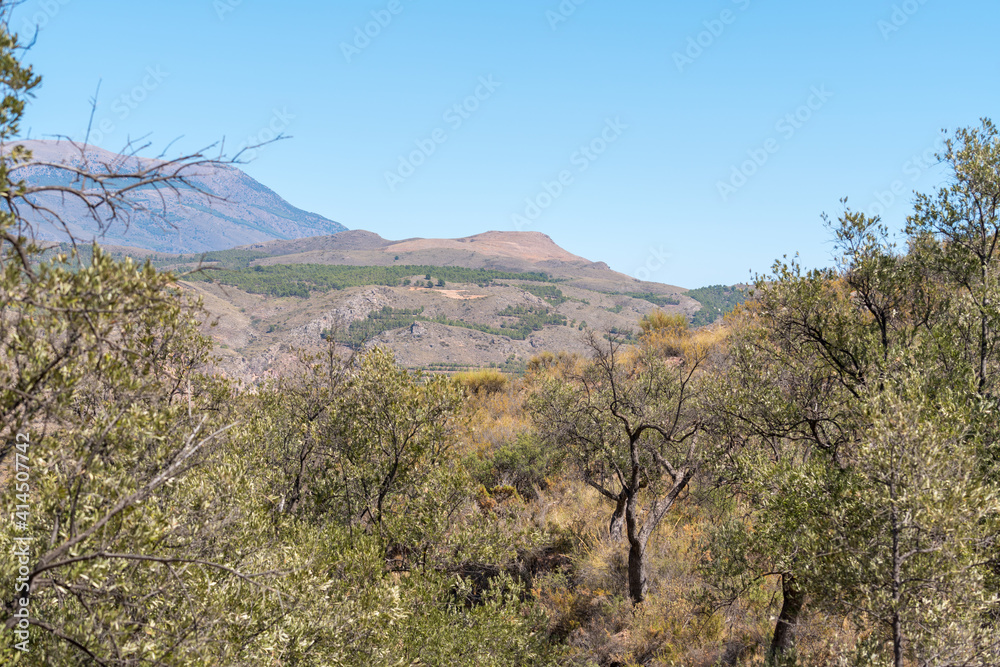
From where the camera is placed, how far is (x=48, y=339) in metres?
4.79

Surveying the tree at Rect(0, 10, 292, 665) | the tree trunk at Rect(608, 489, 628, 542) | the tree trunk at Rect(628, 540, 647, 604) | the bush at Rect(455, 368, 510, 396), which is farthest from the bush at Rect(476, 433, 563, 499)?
the tree at Rect(0, 10, 292, 665)

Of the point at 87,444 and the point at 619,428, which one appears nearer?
the point at 87,444

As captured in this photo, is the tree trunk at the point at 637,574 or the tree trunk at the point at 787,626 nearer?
the tree trunk at the point at 787,626

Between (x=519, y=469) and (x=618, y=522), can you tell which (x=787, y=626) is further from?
(x=519, y=469)

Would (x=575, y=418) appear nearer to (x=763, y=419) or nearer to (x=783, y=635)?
(x=763, y=419)

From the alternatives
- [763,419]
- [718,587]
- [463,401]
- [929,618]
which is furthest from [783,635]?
[463,401]

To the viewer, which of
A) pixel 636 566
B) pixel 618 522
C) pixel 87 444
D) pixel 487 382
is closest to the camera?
pixel 87 444

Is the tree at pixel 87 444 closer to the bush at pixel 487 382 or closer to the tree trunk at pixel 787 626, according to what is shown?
the tree trunk at pixel 787 626

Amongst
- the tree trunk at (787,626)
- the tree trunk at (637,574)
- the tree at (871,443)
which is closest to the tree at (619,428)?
the tree trunk at (637,574)

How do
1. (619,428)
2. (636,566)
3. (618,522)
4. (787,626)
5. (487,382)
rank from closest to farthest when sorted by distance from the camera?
(787,626), (636,566), (618,522), (619,428), (487,382)

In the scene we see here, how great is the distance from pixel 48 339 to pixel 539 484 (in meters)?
24.7

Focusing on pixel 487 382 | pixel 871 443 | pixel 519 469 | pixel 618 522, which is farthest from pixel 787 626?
pixel 487 382

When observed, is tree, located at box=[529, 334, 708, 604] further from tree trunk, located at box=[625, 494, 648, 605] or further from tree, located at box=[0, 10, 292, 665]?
tree, located at box=[0, 10, 292, 665]

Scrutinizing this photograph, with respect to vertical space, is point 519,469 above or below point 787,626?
above
